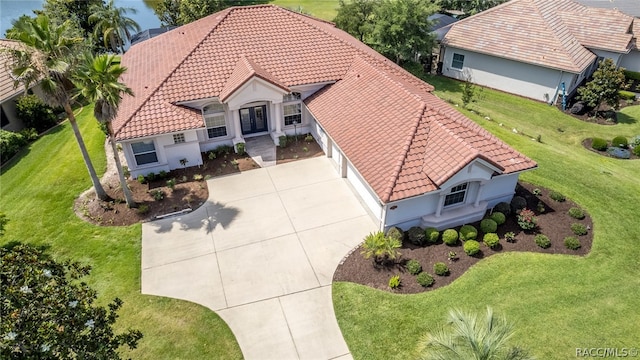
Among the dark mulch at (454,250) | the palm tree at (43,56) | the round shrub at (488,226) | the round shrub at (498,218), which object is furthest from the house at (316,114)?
the palm tree at (43,56)

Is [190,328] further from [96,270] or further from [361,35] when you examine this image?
[361,35]

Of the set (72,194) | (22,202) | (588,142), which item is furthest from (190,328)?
(588,142)

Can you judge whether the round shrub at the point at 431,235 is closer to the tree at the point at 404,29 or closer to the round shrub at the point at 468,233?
the round shrub at the point at 468,233

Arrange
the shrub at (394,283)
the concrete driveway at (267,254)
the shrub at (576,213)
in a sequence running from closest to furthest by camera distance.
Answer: the concrete driveway at (267,254), the shrub at (394,283), the shrub at (576,213)

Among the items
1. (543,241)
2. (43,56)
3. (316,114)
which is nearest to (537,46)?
(316,114)

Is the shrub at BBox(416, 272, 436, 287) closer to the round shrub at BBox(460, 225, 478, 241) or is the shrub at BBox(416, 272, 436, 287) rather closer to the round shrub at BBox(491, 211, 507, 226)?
the round shrub at BBox(460, 225, 478, 241)

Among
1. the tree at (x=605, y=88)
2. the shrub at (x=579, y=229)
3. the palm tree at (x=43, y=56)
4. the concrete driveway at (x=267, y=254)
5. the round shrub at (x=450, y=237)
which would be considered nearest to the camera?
the concrete driveway at (x=267, y=254)

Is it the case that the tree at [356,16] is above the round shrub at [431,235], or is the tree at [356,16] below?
above

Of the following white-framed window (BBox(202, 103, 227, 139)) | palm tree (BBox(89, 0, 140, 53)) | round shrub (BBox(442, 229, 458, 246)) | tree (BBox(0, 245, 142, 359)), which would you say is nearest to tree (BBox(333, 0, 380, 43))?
white-framed window (BBox(202, 103, 227, 139))

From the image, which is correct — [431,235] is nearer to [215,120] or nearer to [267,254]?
[267,254]
